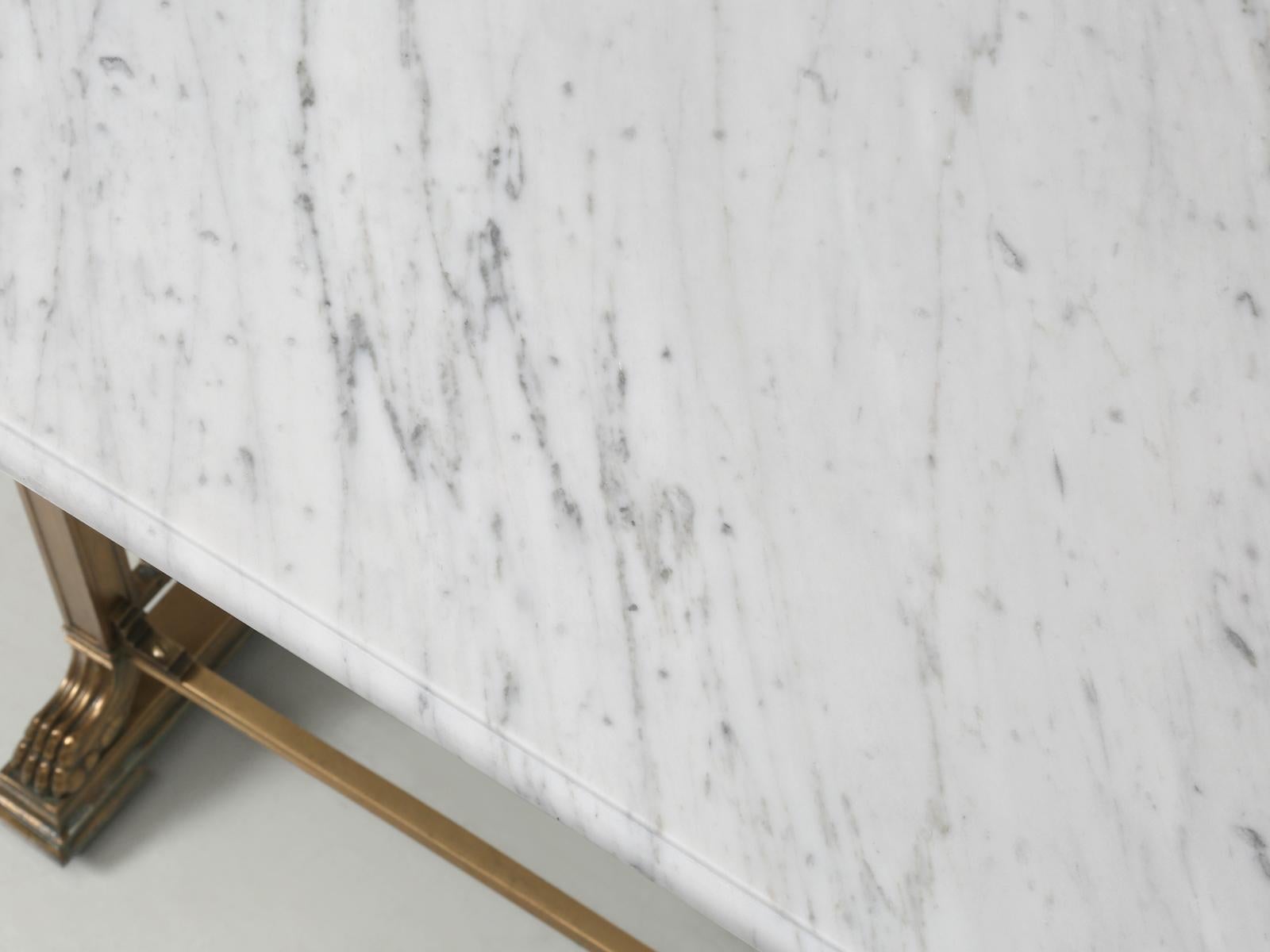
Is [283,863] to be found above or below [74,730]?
below

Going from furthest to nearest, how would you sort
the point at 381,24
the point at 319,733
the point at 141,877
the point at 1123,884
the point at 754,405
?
1. the point at 319,733
2. the point at 141,877
3. the point at 381,24
4. the point at 754,405
5. the point at 1123,884

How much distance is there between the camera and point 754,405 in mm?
666

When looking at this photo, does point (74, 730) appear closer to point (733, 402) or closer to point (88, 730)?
point (88, 730)

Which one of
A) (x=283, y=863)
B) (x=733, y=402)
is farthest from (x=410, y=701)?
(x=283, y=863)

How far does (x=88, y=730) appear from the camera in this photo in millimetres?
1306

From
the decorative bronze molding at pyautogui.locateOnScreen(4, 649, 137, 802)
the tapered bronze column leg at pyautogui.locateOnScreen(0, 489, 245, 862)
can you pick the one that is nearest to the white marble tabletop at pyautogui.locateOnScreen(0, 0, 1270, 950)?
the tapered bronze column leg at pyautogui.locateOnScreen(0, 489, 245, 862)

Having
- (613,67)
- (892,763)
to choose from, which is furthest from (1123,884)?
(613,67)

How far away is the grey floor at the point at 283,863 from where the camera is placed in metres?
1.30

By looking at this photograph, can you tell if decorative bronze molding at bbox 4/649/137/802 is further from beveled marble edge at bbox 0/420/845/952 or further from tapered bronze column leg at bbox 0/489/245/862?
beveled marble edge at bbox 0/420/845/952

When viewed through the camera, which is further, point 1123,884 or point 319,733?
point 319,733

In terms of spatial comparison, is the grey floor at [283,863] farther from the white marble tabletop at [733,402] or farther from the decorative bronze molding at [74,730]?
the white marble tabletop at [733,402]

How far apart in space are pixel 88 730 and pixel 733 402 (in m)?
0.91

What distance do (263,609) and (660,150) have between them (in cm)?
32

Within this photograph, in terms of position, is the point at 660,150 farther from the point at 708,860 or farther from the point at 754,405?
the point at 708,860
